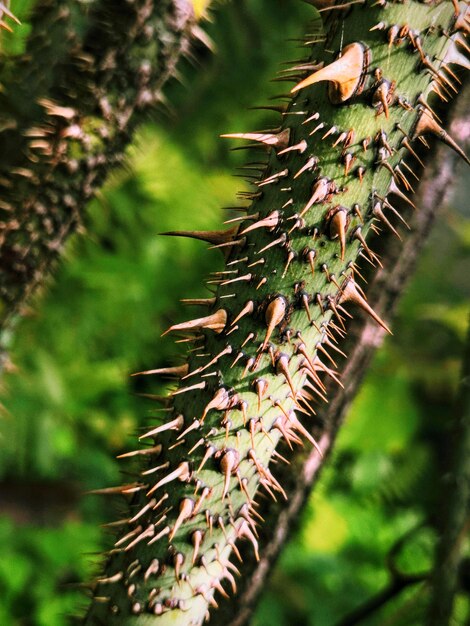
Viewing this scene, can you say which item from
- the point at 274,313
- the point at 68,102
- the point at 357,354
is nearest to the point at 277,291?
the point at 274,313

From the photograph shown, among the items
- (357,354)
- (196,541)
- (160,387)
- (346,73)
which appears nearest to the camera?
(346,73)

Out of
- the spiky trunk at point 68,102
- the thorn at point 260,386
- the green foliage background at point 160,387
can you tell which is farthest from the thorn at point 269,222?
the green foliage background at point 160,387

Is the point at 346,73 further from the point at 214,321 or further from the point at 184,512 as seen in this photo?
the point at 184,512

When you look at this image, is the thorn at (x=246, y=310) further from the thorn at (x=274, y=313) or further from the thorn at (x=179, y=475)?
the thorn at (x=179, y=475)

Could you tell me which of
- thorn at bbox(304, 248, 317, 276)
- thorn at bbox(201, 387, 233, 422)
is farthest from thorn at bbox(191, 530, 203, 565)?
thorn at bbox(304, 248, 317, 276)

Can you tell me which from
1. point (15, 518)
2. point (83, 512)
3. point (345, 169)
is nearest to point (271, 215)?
point (345, 169)

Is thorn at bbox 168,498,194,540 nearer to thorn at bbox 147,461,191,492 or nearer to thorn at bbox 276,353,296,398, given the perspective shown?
thorn at bbox 147,461,191,492

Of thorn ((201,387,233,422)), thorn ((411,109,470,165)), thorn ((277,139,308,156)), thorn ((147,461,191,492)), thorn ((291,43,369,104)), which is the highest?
thorn ((291,43,369,104))
